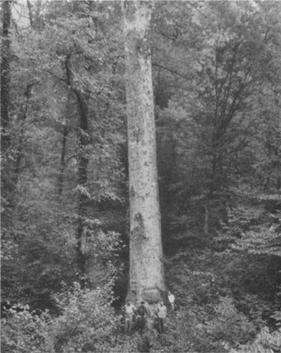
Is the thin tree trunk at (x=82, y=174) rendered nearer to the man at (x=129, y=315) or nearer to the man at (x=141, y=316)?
the man at (x=129, y=315)

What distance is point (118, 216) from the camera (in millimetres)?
16812

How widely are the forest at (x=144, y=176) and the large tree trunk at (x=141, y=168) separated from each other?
0.02 m

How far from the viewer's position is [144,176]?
9.41 metres

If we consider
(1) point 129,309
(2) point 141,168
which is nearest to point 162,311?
(1) point 129,309

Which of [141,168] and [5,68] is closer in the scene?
[141,168]

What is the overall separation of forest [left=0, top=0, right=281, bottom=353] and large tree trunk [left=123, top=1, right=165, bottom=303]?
2 centimetres

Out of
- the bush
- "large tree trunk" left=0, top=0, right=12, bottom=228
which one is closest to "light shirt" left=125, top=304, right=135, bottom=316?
the bush

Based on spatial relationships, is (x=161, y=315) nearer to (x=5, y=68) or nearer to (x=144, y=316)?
(x=144, y=316)

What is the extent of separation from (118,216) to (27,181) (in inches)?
164

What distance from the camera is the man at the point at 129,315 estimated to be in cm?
889

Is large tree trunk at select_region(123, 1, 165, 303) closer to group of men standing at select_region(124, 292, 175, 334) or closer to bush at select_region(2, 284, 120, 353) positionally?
group of men standing at select_region(124, 292, 175, 334)

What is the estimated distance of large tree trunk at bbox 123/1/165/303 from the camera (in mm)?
9148

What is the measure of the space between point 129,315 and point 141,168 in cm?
248

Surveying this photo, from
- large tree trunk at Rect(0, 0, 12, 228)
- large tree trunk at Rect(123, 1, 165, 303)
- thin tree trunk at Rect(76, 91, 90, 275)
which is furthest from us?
thin tree trunk at Rect(76, 91, 90, 275)
